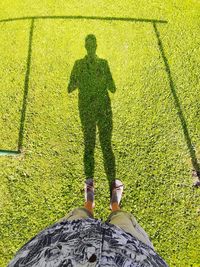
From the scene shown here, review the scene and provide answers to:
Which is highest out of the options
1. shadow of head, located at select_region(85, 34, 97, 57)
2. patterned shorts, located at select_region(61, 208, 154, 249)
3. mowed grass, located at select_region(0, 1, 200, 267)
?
shadow of head, located at select_region(85, 34, 97, 57)

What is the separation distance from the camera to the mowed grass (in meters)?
4.63

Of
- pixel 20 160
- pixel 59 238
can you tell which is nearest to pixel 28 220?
pixel 20 160

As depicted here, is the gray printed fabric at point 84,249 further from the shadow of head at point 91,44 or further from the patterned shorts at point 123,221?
the shadow of head at point 91,44

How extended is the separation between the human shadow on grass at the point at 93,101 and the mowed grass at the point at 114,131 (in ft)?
0.33

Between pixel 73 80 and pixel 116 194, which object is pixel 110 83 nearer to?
pixel 73 80

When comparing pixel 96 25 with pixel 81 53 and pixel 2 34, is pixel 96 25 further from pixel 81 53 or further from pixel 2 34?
pixel 2 34

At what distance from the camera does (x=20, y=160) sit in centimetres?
511

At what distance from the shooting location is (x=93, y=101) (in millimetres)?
5594

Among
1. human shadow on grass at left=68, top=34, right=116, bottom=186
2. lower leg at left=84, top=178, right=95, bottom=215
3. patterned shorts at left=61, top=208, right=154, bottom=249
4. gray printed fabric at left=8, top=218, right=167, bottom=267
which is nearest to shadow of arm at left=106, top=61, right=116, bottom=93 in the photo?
human shadow on grass at left=68, top=34, right=116, bottom=186

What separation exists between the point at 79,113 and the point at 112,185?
4.68ft

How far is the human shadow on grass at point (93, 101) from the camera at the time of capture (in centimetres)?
508

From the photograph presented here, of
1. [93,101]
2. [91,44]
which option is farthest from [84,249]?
[91,44]

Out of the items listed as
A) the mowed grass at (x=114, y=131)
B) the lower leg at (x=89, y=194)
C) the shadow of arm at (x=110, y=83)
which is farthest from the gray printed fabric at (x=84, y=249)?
the shadow of arm at (x=110, y=83)

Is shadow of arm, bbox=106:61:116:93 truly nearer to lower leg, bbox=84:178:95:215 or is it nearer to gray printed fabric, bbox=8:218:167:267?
lower leg, bbox=84:178:95:215
